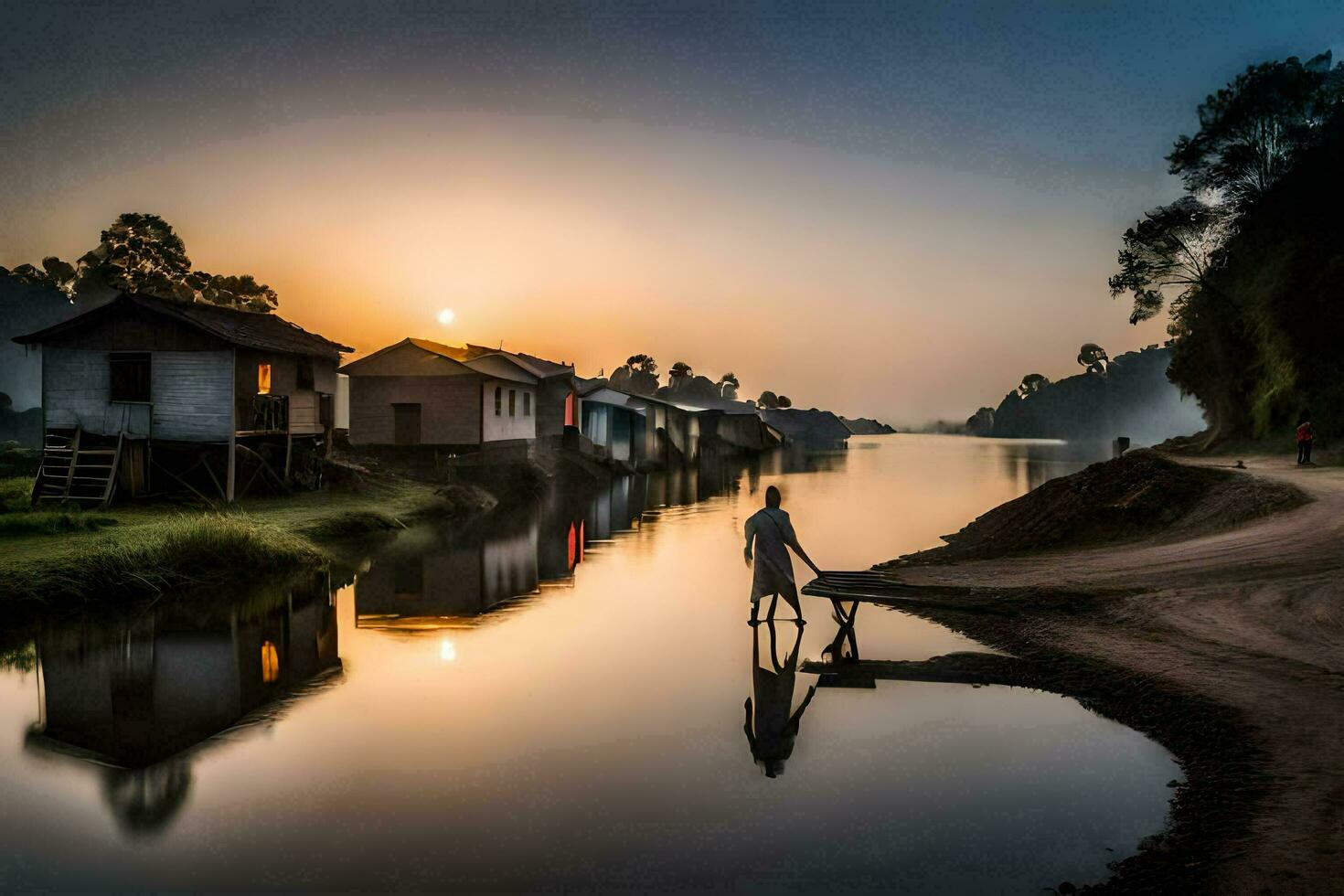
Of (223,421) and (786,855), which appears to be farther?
(223,421)

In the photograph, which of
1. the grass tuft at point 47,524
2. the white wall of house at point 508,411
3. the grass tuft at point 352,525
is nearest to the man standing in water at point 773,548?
the grass tuft at point 352,525

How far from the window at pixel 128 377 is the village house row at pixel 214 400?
28mm

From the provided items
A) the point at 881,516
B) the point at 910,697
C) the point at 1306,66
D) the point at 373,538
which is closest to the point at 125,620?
the point at 373,538

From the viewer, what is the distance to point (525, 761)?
8672 millimetres

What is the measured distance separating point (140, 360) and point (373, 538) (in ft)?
32.2

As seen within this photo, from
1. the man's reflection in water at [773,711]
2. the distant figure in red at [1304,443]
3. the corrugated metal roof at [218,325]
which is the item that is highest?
the corrugated metal roof at [218,325]

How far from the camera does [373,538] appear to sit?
2444cm

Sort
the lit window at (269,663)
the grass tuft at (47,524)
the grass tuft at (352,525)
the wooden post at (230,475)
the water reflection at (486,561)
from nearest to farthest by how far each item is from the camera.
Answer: the lit window at (269,663) → the water reflection at (486,561) → the grass tuft at (47,524) → the grass tuft at (352,525) → the wooden post at (230,475)

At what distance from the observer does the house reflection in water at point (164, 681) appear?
845 centimetres

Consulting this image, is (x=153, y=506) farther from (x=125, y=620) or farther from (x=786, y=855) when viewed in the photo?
(x=786, y=855)

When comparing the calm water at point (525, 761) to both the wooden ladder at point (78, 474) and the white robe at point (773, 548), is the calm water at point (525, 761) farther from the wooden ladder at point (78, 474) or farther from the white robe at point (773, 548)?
the wooden ladder at point (78, 474)

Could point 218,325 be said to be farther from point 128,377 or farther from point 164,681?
point 164,681

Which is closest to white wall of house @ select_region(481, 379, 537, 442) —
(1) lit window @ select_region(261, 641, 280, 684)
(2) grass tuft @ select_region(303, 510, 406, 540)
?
(2) grass tuft @ select_region(303, 510, 406, 540)

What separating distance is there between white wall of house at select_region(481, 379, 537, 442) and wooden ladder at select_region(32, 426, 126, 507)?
16227 millimetres
